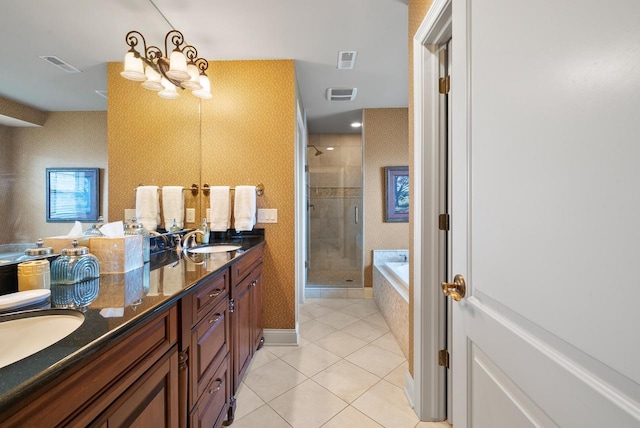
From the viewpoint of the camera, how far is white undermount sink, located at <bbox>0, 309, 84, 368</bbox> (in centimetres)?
68

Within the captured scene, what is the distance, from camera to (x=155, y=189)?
1959 millimetres

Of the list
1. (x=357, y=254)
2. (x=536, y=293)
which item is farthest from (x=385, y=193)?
(x=536, y=293)

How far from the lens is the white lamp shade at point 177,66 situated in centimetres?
173

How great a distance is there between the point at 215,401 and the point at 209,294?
52 cm

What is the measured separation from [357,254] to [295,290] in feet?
5.72

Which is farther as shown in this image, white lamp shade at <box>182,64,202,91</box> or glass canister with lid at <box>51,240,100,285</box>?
white lamp shade at <box>182,64,202,91</box>

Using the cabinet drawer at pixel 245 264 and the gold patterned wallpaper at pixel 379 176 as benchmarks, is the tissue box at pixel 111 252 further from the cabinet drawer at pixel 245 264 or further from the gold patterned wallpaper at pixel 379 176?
the gold patterned wallpaper at pixel 379 176

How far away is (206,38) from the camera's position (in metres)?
2.06

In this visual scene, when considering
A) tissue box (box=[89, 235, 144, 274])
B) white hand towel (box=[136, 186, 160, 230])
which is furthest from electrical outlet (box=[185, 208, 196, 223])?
tissue box (box=[89, 235, 144, 274])

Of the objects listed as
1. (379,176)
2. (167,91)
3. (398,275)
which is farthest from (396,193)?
(167,91)

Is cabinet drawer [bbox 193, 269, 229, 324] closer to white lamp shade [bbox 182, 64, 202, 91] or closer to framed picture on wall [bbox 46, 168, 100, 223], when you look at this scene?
framed picture on wall [bbox 46, 168, 100, 223]

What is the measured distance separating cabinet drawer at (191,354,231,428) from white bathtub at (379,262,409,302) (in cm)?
141

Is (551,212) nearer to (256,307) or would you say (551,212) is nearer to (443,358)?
(443,358)

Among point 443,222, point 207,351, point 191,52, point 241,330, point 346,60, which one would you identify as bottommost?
point 241,330
